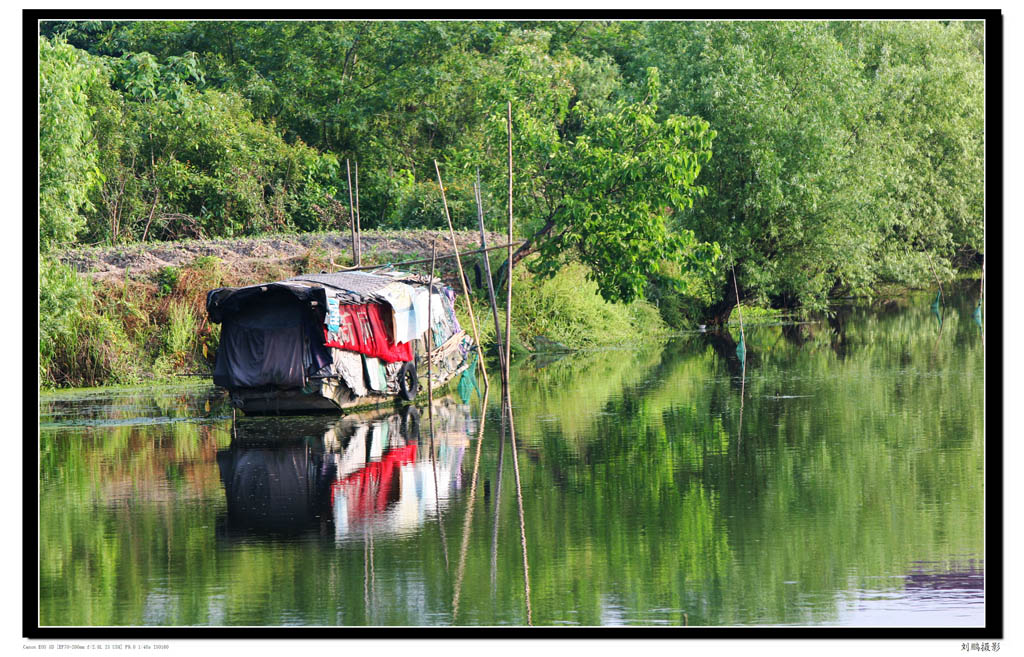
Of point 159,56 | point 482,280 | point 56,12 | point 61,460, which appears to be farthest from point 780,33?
point 56,12

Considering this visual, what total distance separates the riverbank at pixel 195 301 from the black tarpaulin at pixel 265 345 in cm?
418

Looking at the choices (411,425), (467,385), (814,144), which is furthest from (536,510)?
(814,144)

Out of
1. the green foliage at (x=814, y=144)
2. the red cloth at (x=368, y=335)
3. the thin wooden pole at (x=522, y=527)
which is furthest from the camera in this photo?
the green foliage at (x=814, y=144)

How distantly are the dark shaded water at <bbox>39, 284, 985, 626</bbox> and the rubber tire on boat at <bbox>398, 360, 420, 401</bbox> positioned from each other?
57cm

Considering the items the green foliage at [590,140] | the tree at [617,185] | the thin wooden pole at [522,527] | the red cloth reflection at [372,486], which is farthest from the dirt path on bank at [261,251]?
the red cloth reflection at [372,486]

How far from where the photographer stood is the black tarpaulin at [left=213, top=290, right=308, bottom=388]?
20.2 metres

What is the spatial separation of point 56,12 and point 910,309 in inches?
1405

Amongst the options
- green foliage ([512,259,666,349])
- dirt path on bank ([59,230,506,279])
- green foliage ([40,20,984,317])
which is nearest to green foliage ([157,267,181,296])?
dirt path on bank ([59,230,506,279])

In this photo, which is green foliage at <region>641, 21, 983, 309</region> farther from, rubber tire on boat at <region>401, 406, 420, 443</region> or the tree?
rubber tire on boat at <region>401, 406, 420, 443</region>

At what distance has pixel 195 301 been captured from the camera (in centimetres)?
2755

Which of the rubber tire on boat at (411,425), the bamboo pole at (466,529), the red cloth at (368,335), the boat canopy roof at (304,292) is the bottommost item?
the bamboo pole at (466,529)

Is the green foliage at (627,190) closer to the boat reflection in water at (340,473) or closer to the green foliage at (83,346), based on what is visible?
the boat reflection in water at (340,473)

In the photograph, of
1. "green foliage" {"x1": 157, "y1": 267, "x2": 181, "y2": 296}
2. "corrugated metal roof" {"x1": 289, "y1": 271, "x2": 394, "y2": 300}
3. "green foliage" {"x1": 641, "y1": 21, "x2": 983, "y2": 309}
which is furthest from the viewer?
→ "green foliage" {"x1": 641, "y1": 21, "x2": 983, "y2": 309}

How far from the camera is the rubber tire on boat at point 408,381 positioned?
2250 centimetres
